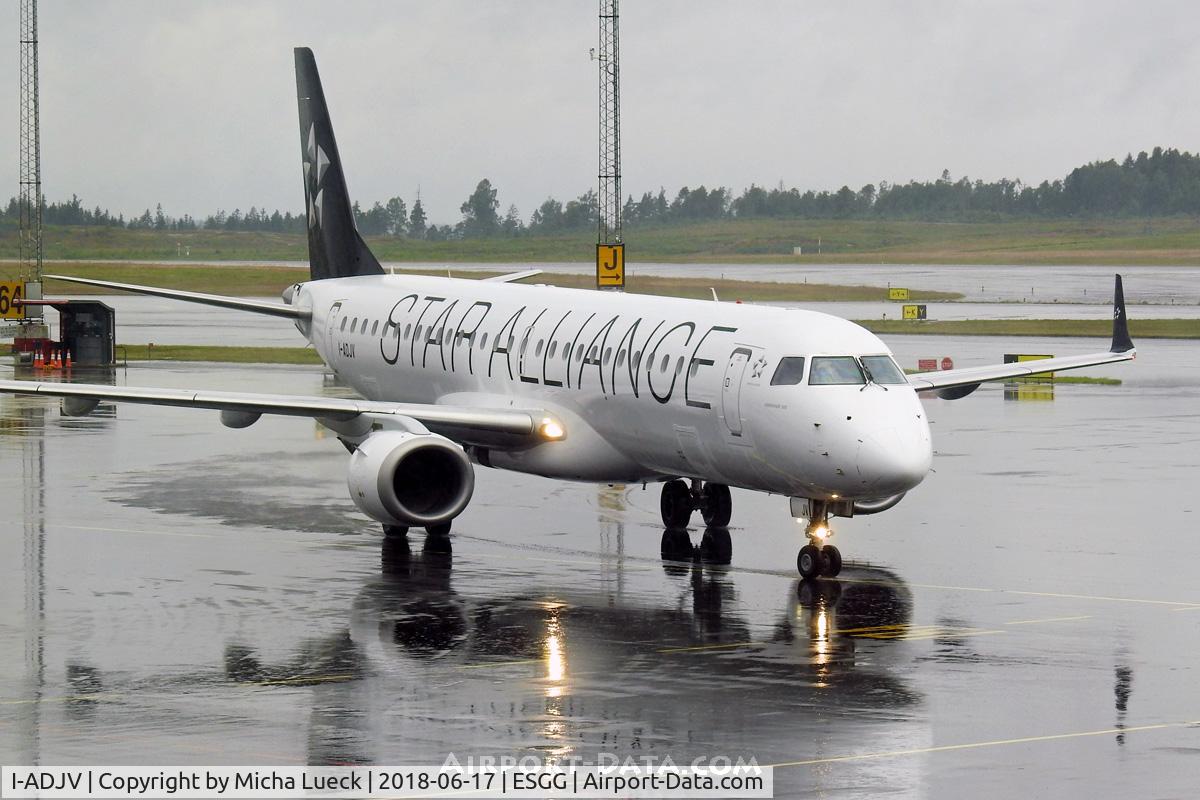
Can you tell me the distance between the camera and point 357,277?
3794 centimetres

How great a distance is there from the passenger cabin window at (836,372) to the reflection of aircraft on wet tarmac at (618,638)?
2.61 metres

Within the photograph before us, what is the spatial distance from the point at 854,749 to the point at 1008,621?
21.4 ft

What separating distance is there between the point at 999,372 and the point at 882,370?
7.85 metres

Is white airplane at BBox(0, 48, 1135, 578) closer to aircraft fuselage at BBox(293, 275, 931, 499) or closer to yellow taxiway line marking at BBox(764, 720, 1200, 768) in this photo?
aircraft fuselage at BBox(293, 275, 931, 499)

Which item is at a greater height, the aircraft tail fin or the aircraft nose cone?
the aircraft tail fin

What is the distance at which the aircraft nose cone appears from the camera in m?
22.5

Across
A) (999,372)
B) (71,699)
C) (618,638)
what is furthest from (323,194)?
(71,699)

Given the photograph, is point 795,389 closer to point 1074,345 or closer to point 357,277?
point 357,277

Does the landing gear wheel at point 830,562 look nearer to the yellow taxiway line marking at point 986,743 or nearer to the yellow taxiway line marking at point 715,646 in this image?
the yellow taxiway line marking at point 715,646

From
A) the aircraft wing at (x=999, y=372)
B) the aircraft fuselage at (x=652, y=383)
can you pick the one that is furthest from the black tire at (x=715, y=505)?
the aircraft wing at (x=999, y=372)
